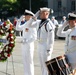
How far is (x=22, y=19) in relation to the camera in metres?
8.91

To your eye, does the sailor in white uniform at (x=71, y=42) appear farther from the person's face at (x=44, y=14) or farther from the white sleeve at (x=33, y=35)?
the white sleeve at (x=33, y=35)

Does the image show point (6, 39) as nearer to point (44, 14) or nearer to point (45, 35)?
point (45, 35)

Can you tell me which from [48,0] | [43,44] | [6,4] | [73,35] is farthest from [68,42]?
[48,0]

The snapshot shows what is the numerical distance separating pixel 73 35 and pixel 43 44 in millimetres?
1491

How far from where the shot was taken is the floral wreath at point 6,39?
30.7ft

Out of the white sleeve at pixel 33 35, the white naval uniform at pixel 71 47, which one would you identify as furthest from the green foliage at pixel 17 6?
the white naval uniform at pixel 71 47

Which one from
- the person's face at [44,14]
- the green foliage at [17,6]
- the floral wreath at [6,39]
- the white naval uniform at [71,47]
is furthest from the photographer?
the green foliage at [17,6]

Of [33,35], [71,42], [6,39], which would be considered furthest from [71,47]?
[6,39]

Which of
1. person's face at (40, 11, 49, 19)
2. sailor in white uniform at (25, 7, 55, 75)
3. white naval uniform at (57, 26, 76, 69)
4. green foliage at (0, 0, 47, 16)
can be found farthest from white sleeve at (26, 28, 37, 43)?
green foliage at (0, 0, 47, 16)

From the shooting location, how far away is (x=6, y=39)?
9469 mm

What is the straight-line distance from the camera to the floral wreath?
936cm

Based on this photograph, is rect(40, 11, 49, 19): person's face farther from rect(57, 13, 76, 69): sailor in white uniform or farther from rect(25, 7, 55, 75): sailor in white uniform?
rect(57, 13, 76, 69): sailor in white uniform

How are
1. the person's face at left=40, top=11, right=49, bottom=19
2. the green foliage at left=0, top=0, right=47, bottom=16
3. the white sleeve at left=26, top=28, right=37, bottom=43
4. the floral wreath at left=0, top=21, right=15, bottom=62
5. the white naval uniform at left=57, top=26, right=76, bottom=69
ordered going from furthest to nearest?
the green foliage at left=0, top=0, right=47, bottom=16
the floral wreath at left=0, top=21, right=15, bottom=62
the white sleeve at left=26, top=28, right=37, bottom=43
the person's face at left=40, top=11, right=49, bottom=19
the white naval uniform at left=57, top=26, right=76, bottom=69

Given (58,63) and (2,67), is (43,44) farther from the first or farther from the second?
(2,67)
